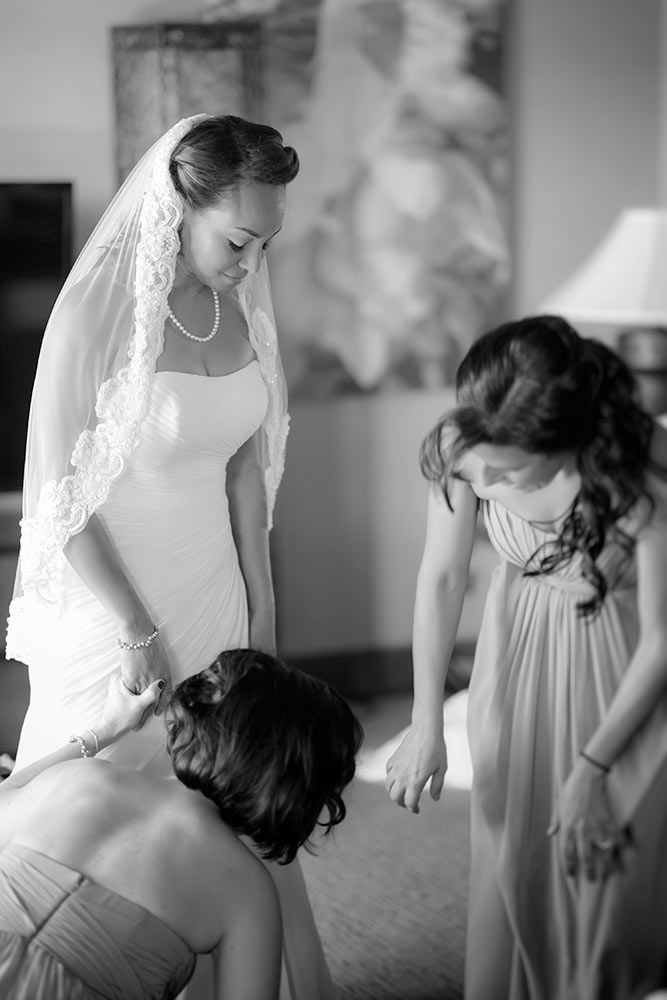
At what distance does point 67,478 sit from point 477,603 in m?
2.60

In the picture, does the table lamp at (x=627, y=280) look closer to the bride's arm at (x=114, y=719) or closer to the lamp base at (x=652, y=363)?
the lamp base at (x=652, y=363)

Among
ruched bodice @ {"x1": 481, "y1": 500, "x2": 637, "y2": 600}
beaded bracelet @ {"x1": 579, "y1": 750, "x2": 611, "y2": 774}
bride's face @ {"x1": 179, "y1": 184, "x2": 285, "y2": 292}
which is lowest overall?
beaded bracelet @ {"x1": 579, "y1": 750, "x2": 611, "y2": 774}

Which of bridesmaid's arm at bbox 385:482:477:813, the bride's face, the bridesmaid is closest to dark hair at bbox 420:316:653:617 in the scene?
the bridesmaid

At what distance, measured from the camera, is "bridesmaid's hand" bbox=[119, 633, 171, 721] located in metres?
1.79

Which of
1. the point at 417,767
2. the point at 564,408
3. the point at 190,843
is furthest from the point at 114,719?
the point at 564,408

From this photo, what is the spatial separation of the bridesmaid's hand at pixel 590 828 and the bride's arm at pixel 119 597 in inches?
28.8

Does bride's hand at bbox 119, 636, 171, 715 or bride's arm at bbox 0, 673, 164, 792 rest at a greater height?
bride's hand at bbox 119, 636, 171, 715

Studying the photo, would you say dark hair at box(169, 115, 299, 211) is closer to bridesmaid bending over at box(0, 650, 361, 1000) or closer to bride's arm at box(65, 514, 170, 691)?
bride's arm at box(65, 514, 170, 691)

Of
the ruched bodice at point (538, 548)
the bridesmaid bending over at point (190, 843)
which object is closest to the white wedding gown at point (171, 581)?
the bridesmaid bending over at point (190, 843)

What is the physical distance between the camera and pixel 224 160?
172cm

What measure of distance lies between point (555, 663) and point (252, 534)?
2.39 ft

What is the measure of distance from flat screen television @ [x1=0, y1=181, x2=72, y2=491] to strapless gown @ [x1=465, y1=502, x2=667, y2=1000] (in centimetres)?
209

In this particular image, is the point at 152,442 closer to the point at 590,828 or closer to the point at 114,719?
the point at 114,719

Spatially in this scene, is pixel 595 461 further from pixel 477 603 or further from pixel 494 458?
pixel 477 603
